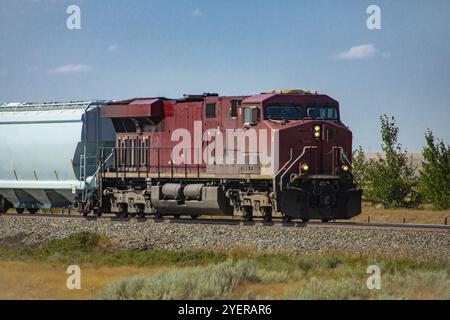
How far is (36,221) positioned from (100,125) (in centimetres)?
407

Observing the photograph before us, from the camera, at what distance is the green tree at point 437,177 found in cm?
4150

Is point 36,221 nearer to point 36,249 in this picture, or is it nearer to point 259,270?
point 36,249

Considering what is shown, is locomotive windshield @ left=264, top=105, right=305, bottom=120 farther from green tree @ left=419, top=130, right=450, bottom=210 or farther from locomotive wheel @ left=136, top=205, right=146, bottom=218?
green tree @ left=419, top=130, right=450, bottom=210

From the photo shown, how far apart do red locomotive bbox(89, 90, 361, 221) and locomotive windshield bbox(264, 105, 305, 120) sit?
3 cm

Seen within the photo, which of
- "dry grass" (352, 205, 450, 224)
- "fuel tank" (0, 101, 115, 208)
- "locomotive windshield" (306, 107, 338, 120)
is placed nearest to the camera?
"locomotive windshield" (306, 107, 338, 120)

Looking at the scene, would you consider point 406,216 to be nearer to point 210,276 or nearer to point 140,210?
point 140,210

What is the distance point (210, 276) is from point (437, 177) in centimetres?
2855

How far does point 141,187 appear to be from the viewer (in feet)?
90.3

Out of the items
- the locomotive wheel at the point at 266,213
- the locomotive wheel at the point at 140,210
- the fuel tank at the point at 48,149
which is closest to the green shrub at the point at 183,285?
the locomotive wheel at the point at 266,213

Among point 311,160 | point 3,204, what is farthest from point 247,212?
point 3,204

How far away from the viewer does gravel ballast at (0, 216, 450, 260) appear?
20156mm

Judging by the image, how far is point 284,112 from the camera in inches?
938

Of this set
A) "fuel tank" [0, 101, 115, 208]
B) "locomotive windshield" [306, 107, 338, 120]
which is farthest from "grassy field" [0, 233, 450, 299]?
"fuel tank" [0, 101, 115, 208]
